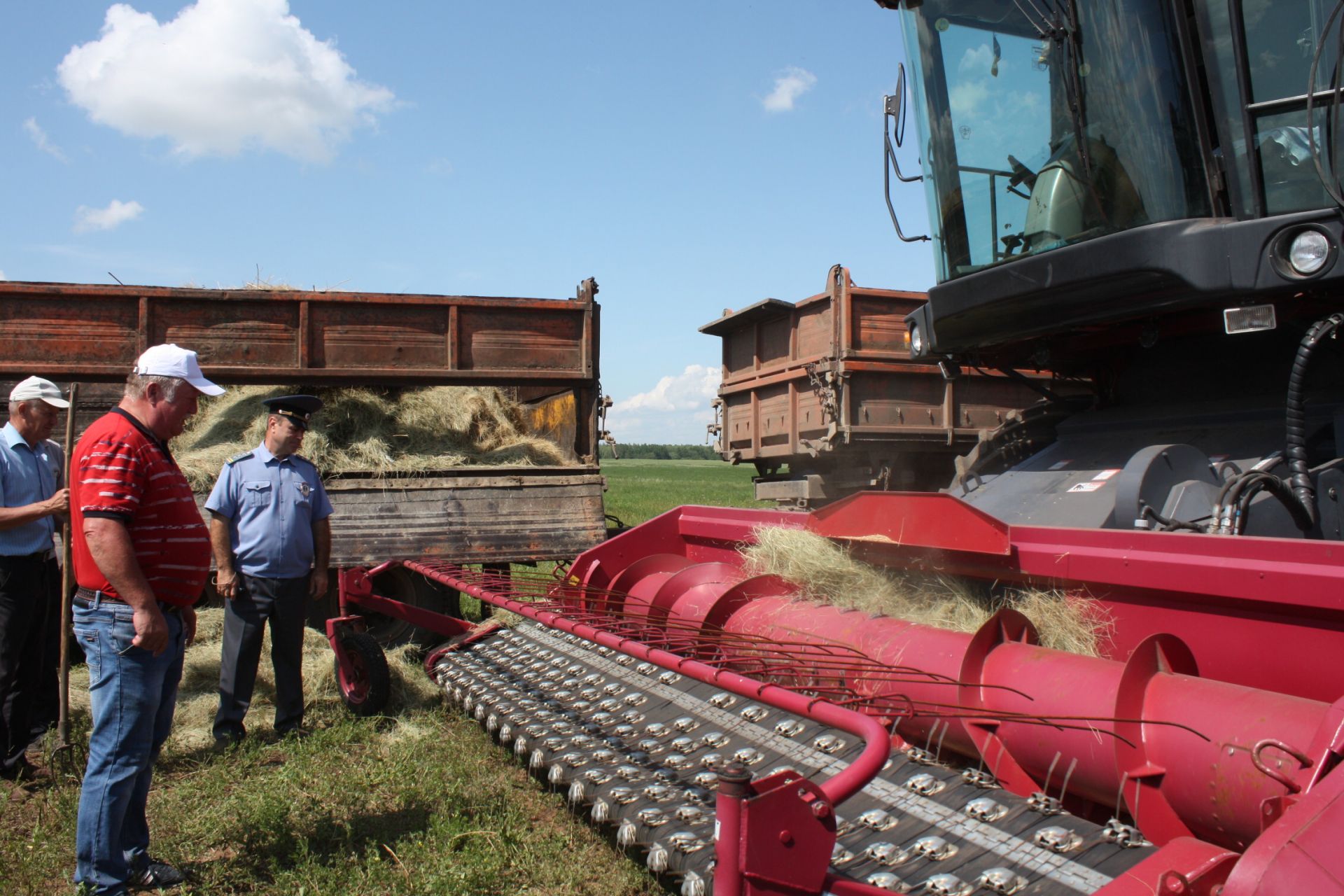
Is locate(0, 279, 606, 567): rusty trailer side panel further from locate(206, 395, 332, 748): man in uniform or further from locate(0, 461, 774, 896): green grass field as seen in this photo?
locate(0, 461, 774, 896): green grass field

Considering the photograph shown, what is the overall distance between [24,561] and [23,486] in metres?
0.37

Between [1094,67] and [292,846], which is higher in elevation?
[1094,67]

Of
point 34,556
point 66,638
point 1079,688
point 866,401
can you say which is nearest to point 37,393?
point 34,556

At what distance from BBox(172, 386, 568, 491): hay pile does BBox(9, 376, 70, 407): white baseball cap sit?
1.37 meters

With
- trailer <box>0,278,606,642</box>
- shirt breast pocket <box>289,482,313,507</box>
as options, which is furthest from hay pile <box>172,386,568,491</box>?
shirt breast pocket <box>289,482,313,507</box>

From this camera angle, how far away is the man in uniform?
184 inches

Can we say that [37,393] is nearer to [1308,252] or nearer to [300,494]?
[300,494]

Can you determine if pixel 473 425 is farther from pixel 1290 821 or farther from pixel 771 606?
pixel 1290 821

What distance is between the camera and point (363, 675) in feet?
16.7

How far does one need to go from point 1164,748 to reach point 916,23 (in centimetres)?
363

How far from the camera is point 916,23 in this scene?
4672 millimetres

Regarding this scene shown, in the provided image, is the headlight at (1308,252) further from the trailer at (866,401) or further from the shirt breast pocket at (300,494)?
the trailer at (866,401)

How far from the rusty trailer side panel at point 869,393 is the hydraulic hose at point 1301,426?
5571 mm

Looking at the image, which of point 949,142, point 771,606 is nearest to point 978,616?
point 771,606
